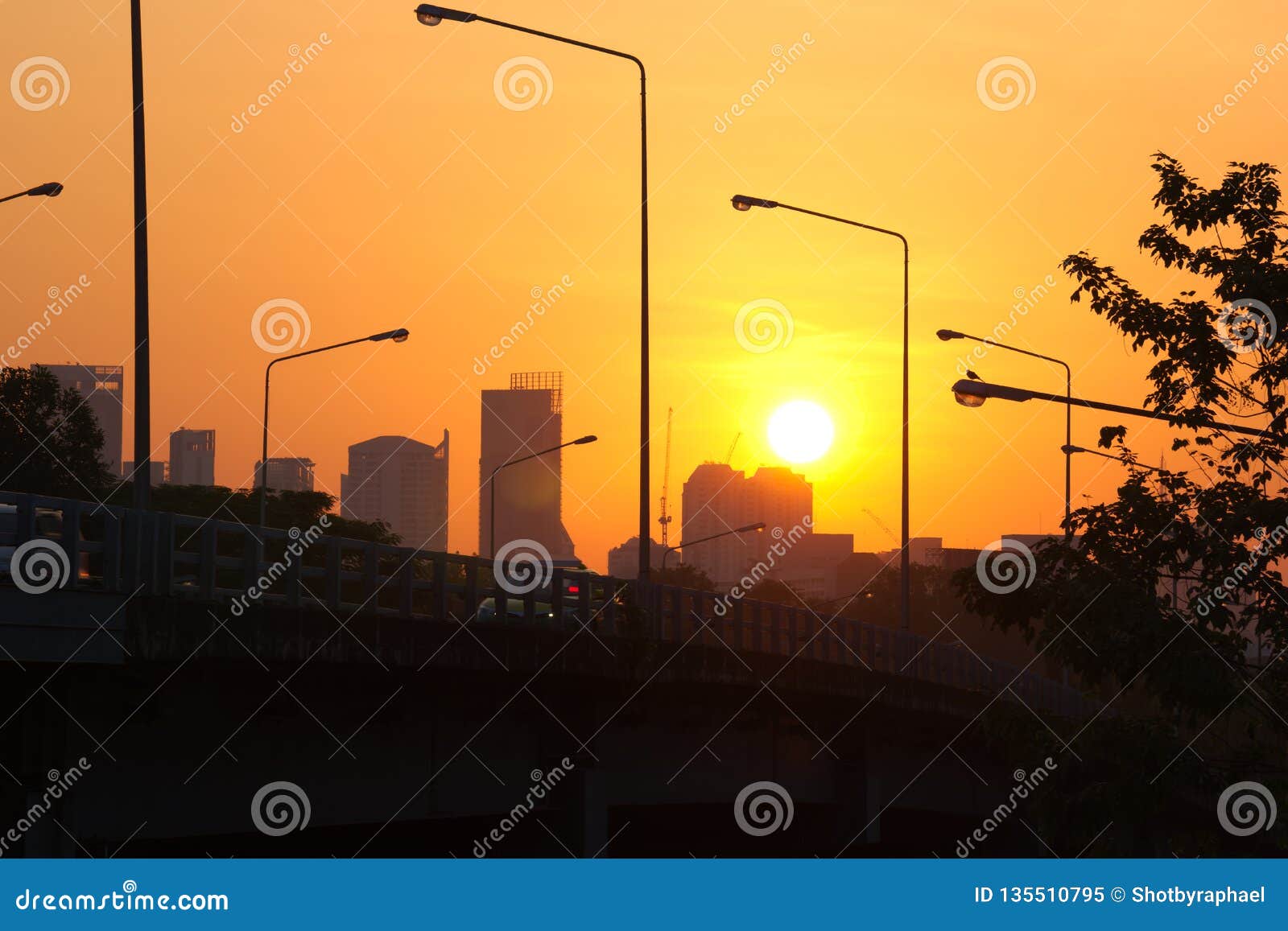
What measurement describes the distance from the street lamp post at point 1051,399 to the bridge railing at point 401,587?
748 cm

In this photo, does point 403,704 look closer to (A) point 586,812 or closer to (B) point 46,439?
(A) point 586,812

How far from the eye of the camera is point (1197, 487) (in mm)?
18031

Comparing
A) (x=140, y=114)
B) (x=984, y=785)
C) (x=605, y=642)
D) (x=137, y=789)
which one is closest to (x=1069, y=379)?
(x=984, y=785)

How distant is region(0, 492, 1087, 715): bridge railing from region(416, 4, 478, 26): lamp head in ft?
27.6

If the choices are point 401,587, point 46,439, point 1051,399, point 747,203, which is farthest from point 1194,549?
point 46,439

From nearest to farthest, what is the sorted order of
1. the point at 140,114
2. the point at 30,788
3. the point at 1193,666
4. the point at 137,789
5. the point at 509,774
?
the point at 1193,666 → the point at 30,788 → the point at 137,789 → the point at 140,114 → the point at 509,774

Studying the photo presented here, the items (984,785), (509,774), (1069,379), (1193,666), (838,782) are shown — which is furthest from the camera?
(1069,379)

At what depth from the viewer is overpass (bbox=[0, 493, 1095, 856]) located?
1803 cm

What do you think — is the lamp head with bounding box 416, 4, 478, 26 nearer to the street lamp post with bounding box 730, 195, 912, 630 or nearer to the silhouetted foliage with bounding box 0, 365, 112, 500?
the street lamp post with bounding box 730, 195, 912, 630

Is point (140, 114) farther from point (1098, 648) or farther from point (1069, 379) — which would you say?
point (1069, 379)

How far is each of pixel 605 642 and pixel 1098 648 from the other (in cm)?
1104

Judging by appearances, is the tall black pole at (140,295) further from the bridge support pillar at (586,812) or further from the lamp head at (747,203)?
the lamp head at (747,203)

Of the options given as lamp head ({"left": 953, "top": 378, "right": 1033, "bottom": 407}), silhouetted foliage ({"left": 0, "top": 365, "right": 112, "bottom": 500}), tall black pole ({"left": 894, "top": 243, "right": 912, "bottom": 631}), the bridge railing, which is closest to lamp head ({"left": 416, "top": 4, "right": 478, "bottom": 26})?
the bridge railing

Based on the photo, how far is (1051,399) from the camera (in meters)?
19.5
